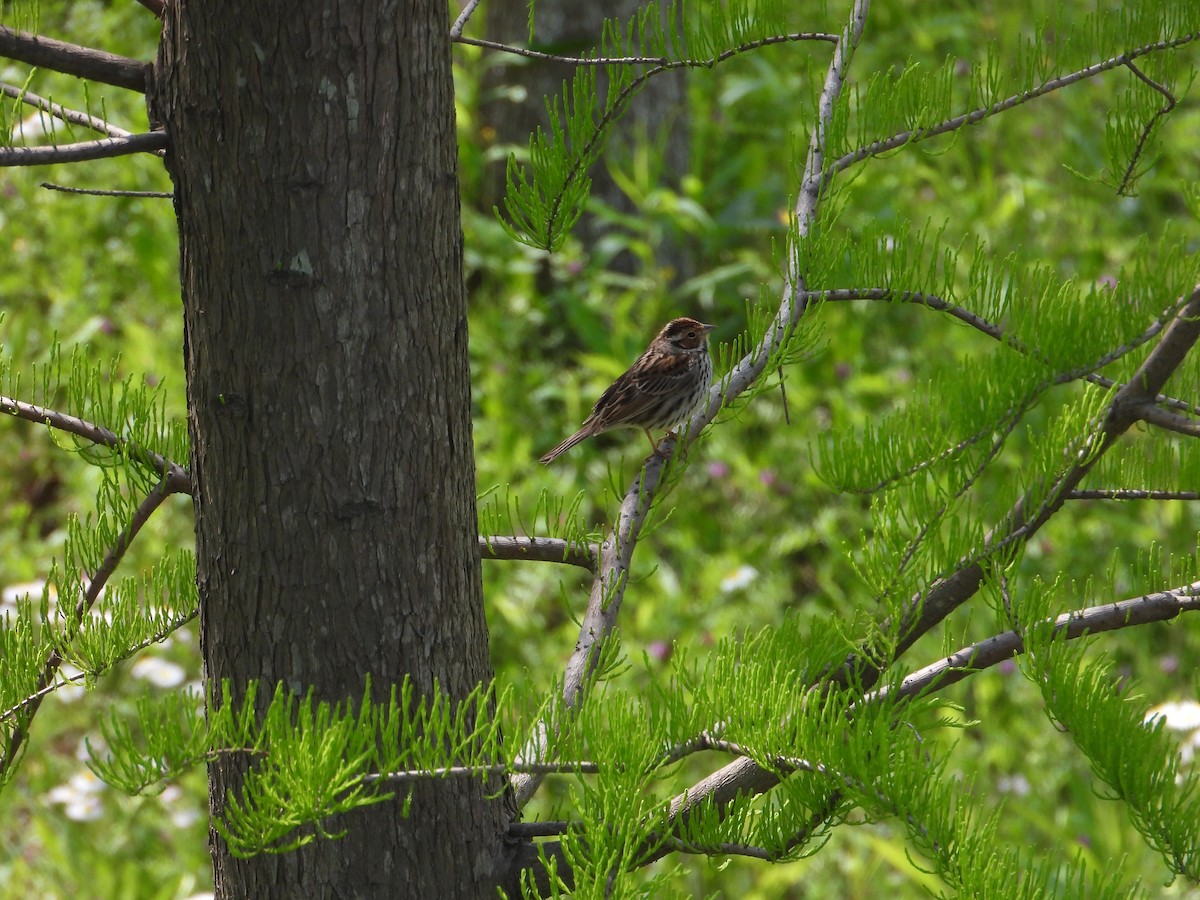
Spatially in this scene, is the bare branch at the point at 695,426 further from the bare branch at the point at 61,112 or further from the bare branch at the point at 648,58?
the bare branch at the point at 61,112

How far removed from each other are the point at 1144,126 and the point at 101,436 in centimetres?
164

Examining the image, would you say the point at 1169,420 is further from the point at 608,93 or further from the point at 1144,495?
the point at 608,93

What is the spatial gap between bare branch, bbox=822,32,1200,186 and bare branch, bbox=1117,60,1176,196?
3cm

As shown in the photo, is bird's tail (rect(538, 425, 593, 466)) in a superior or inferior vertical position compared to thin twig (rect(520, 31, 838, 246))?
inferior

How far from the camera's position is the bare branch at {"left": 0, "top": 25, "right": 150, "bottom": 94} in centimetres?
150

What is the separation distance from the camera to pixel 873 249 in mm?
1874

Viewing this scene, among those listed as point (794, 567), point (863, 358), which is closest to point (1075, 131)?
point (863, 358)

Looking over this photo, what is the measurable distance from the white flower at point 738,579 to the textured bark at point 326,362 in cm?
330

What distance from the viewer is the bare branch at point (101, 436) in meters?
1.84

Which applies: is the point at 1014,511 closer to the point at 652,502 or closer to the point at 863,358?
the point at 652,502

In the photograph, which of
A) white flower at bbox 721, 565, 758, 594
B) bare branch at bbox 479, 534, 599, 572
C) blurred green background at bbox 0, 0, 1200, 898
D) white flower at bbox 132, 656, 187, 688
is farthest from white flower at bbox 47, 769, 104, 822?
bare branch at bbox 479, 534, 599, 572

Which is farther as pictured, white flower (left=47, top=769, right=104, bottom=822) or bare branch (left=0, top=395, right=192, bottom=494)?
white flower (left=47, top=769, right=104, bottom=822)

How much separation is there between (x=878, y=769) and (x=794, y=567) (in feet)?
14.0

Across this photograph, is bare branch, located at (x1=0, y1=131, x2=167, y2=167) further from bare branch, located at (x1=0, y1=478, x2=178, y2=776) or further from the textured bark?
bare branch, located at (x1=0, y1=478, x2=178, y2=776)
